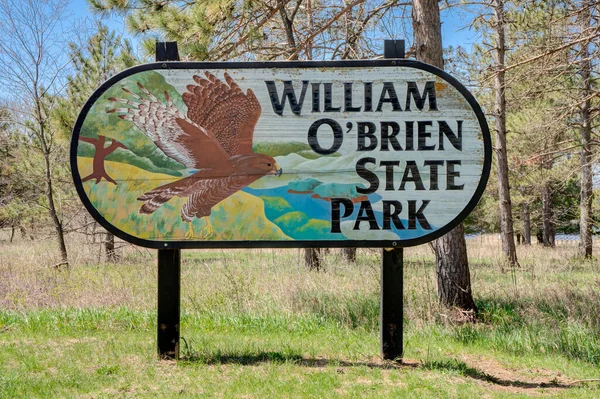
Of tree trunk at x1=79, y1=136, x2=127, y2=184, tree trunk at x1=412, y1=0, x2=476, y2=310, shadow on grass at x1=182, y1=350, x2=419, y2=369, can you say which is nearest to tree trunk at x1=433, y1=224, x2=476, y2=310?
tree trunk at x1=412, y1=0, x2=476, y2=310

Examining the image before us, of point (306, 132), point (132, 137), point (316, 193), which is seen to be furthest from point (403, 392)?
point (132, 137)

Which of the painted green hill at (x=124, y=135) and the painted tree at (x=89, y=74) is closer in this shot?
the painted green hill at (x=124, y=135)

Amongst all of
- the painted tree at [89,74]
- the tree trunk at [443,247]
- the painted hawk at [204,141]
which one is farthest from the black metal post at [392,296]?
the painted tree at [89,74]

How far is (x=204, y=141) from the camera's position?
12.5 feet

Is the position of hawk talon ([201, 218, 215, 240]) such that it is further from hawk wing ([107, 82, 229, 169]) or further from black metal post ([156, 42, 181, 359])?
hawk wing ([107, 82, 229, 169])

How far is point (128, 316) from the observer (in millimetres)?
5395

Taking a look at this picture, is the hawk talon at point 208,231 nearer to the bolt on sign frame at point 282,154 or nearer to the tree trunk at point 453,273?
the bolt on sign frame at point 282,154

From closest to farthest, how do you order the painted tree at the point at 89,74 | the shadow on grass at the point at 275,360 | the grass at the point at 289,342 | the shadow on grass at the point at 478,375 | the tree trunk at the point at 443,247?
the grass at the point at 289,342, the shadow on grass at the point at 478,375, the shadow on grass at the point at 275,360, the tree trunk at the point at 443,247, the painted tree at the point at 89,74

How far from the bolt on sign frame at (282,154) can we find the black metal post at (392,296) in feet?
0.50

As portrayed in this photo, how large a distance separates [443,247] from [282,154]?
2.86 metres

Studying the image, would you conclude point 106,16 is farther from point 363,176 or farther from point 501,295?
point 501,295

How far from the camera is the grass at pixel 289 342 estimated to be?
135 inches

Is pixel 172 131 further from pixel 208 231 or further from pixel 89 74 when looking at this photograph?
pixel 89 74

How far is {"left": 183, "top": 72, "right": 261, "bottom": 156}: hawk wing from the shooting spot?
379 cm
